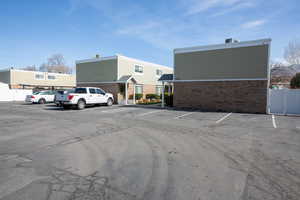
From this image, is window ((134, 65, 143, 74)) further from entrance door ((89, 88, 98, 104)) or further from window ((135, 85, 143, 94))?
entrance door ((89, 88, 98, 104))

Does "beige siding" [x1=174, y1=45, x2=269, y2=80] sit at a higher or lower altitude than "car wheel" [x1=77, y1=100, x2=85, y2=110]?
higher

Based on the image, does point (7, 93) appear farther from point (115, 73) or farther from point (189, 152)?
point (189, 152)

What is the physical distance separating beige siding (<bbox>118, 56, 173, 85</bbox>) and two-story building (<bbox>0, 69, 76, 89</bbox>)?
65.6 ft

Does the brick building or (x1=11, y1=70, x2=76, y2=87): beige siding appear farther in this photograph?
(x1=11, y1=70, x2=76, y2=87): beige siding

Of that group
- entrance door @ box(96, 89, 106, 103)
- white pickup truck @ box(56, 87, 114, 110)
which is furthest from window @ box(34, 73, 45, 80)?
entrance door @ box(96, 89, 106, 103)

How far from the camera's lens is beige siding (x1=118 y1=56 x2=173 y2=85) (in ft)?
67.3

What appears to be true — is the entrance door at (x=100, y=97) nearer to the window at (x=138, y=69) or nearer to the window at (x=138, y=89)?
the window at (x=138, y=89)

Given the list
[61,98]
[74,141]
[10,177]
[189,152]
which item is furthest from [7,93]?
[189,152]

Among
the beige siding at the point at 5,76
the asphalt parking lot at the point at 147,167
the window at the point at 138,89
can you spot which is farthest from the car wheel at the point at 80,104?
the beige siding at the point at 5,76

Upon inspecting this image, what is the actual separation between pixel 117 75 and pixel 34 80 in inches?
800

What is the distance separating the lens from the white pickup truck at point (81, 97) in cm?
1368

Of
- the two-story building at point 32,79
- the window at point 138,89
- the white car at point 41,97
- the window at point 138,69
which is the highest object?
the window at point 138,69

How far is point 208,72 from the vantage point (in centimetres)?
1473

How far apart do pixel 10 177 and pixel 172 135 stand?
4826 mm
